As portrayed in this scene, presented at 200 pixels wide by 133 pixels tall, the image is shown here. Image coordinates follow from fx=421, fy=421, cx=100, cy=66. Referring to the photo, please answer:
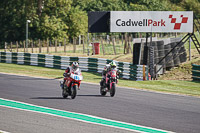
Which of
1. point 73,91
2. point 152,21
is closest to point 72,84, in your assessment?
point 73,91

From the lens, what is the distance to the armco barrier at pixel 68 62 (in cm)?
2713

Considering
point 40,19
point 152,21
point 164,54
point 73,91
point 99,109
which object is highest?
point 40,19

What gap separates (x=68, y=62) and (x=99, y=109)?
60.9ft

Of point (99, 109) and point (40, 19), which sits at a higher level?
point (40, 19)

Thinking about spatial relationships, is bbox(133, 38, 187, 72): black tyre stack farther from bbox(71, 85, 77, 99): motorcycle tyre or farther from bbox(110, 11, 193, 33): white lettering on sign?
bbox(71, 85, 77, 99): motorcycle tyre

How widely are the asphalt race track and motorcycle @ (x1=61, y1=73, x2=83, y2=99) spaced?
291 millimetres

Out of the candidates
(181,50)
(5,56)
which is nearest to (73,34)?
(5,56)

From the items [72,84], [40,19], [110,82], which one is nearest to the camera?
[72,84]

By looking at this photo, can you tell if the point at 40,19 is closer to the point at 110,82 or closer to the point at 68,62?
the point at 68,62

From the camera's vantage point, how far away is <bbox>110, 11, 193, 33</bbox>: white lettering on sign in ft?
94.9

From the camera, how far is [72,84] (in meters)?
15.9

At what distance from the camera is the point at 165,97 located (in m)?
18.4

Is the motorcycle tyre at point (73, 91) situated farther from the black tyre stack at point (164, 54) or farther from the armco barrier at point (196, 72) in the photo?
the black tyre stack at point (164, 54)

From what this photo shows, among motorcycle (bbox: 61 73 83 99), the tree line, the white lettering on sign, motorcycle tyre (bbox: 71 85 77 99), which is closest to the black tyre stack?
the white lettering on sign
